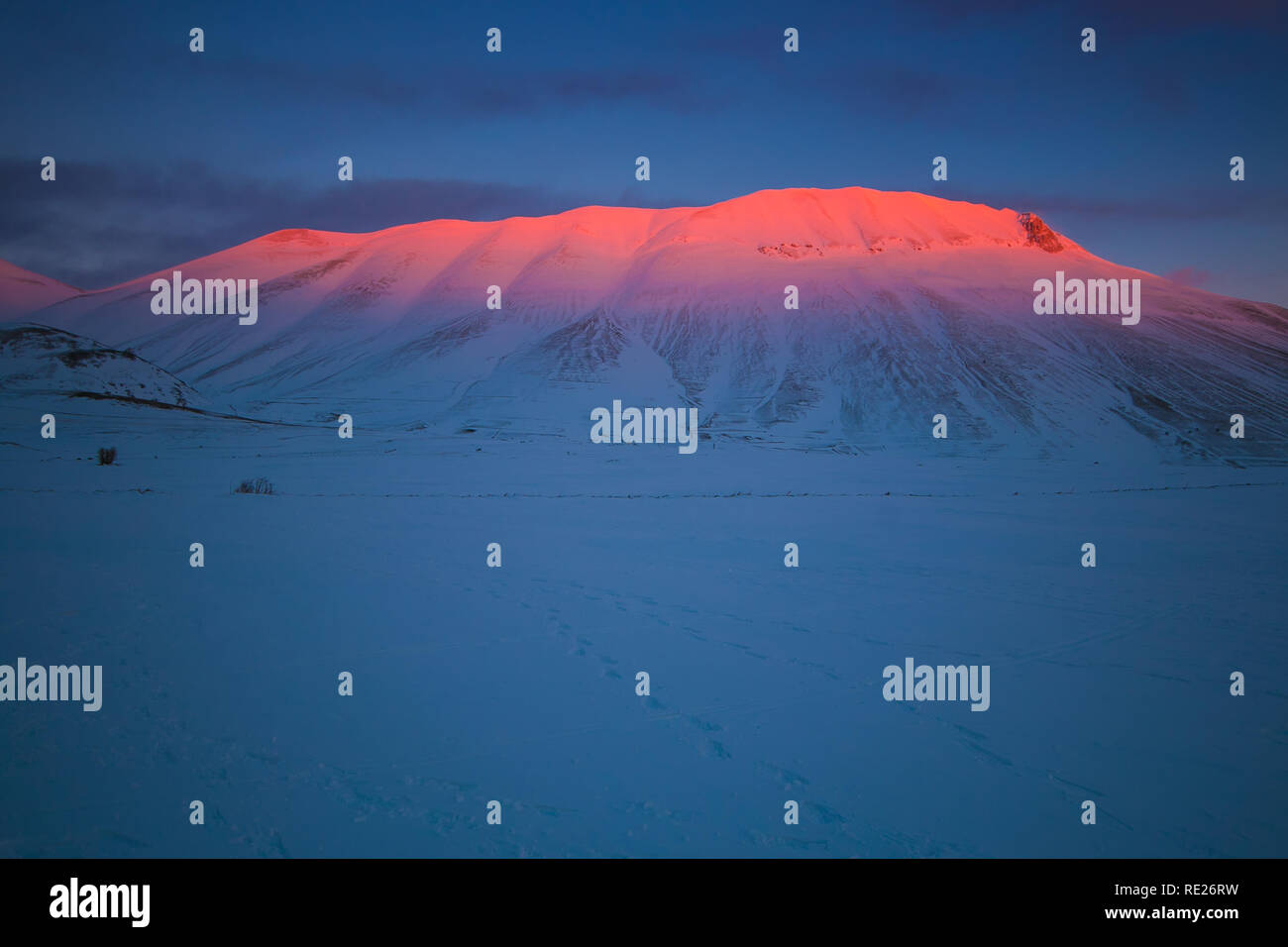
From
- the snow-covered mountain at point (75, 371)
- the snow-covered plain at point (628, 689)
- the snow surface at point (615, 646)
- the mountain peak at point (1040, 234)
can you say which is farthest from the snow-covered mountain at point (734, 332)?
the snow-covered plain at point (628, 689)

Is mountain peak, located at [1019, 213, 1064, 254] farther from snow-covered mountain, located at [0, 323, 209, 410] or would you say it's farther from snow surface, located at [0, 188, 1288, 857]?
snow-covered mountain, located at [0, 323, 209, 410]

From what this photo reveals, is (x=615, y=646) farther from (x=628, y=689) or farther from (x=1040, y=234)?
(x=1040, y=234)

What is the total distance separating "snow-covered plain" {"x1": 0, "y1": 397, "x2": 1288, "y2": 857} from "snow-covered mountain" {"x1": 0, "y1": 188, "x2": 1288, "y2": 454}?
116 ft

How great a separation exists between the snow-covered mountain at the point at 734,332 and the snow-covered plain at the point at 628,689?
35267 millimetres

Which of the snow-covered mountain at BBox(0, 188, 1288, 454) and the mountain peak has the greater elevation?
the mountain peak

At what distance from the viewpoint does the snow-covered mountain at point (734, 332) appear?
50625mm

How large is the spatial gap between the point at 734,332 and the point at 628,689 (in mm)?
62587

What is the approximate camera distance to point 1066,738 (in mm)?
4938

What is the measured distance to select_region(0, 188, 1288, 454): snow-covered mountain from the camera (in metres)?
50.6

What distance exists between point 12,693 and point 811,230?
102 m

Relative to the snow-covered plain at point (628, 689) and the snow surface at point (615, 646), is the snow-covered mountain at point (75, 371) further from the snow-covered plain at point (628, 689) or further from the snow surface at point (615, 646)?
the snow-covered plain at point (628, 689)

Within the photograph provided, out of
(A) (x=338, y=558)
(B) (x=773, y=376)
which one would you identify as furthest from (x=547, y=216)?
(A) (x=338, y=558)

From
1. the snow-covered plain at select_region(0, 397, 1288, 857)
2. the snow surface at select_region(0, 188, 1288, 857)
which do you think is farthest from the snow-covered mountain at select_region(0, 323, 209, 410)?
the snow-covered plain at select_region(0, 397, 1288, 857)

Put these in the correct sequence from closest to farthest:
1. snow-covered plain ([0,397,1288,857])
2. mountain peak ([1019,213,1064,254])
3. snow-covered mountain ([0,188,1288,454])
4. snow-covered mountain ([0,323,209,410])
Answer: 1. snow-covered plain ([0,397,1288,857])
2. snow-covered mountain ([0,323,209,410])
3. snow-covered mountain ([0,188,1288,454])
4. mountain peak ([1019,213,1064,254])
